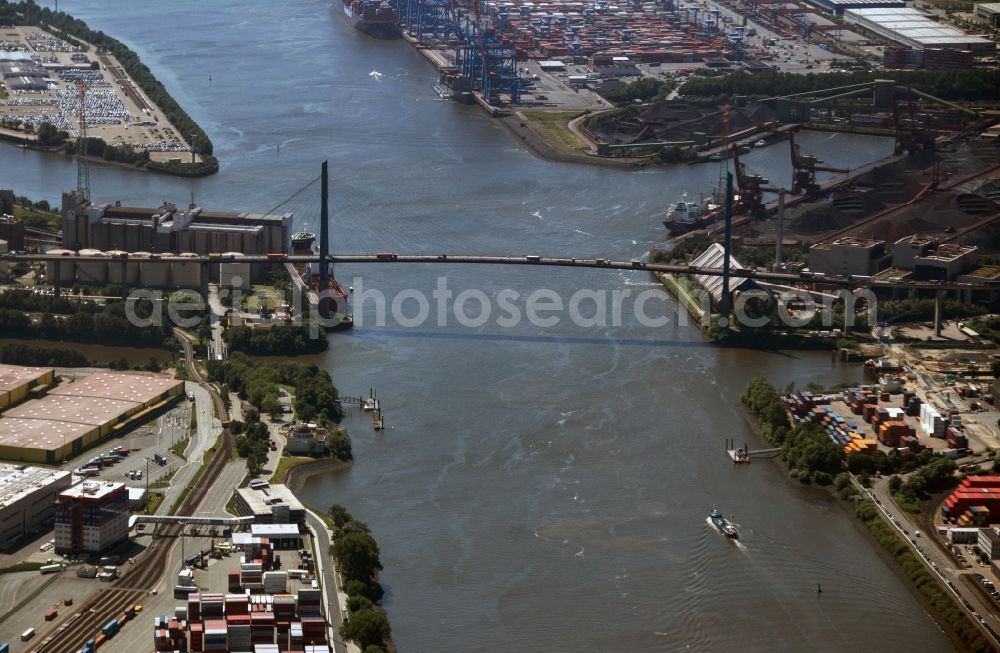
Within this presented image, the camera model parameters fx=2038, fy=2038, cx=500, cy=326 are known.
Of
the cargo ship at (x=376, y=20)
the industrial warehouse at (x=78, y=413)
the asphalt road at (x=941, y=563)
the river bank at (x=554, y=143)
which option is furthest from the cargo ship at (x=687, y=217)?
the cargo ship at (x=376, y=20)

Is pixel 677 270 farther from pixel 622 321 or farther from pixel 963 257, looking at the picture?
pixel 963 257

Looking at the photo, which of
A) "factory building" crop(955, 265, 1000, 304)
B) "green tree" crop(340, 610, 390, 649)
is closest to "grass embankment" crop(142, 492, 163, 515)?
"green tree" crop(340, 610, 390, 649)

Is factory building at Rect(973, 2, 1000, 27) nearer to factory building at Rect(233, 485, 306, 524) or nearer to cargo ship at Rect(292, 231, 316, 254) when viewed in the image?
cargo ship at Rect(292, 231, 316, 254)

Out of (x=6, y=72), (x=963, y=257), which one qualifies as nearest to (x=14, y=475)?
(x=963, y=257)

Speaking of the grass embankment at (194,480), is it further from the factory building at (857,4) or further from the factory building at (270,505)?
the factory building at (857,4)

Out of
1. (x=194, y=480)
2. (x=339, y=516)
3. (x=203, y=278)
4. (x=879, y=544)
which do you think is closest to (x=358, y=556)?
(x=339, y=516)
